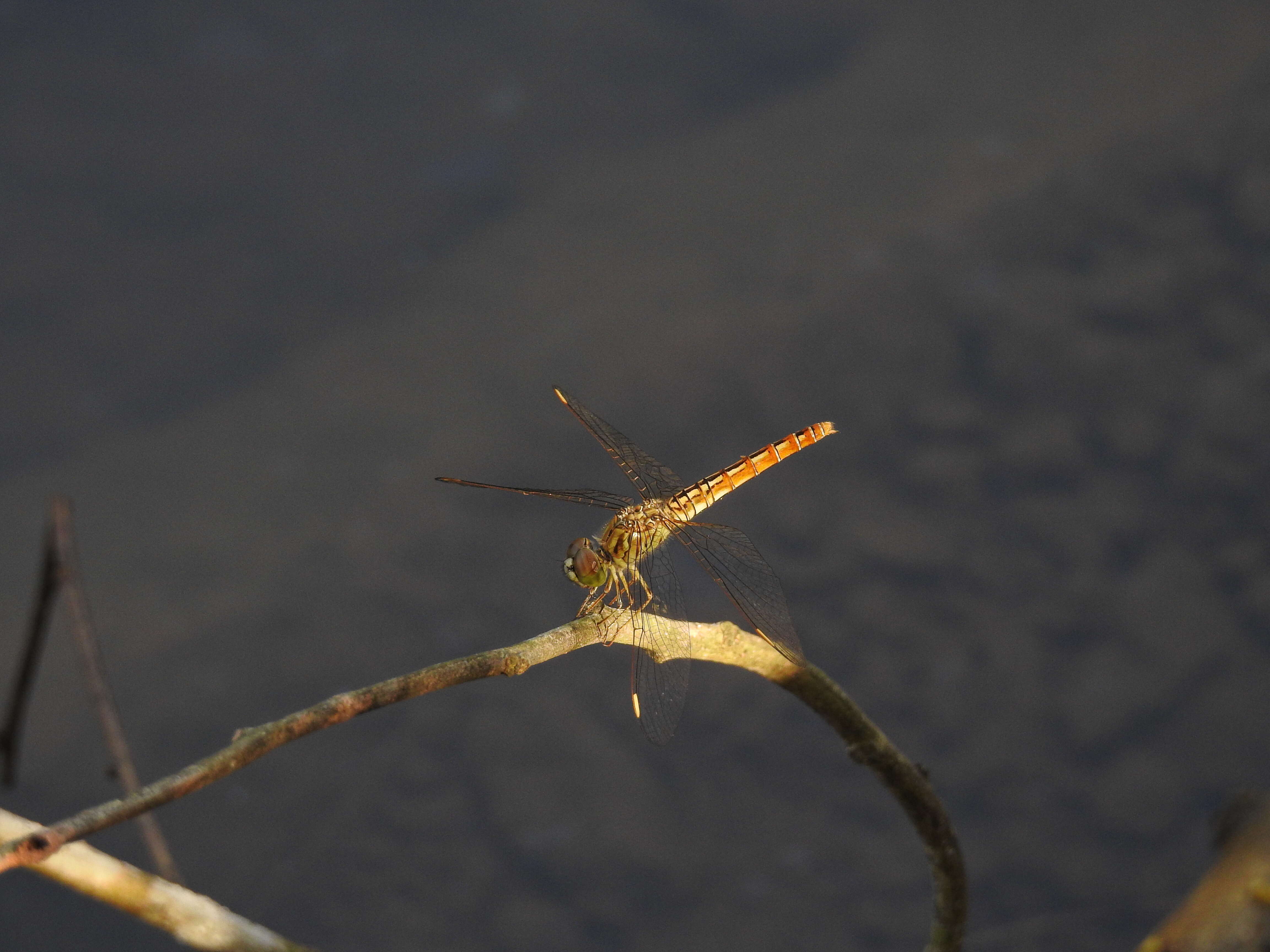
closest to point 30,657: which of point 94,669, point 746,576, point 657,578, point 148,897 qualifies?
point 94,669

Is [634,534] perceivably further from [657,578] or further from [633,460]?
[633,460]

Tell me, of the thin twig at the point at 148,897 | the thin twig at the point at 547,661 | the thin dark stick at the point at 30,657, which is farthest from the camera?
the thin dark stick at the point at 30,657

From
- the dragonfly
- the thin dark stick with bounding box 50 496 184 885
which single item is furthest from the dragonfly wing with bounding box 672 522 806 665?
the thin dark stick with bounding box 50 496 184 885

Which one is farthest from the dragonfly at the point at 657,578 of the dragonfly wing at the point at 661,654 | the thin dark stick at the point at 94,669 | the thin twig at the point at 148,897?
the thin dark stick at the point at 94,669

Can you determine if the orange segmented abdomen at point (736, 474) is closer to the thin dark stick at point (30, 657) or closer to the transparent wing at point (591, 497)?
the transparent wing at point (591, 497)

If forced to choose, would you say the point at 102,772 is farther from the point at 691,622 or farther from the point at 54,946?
the point at 691,622

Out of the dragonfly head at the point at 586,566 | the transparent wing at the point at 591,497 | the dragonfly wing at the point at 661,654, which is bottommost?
the dragonfly wing at the point at 661,654
